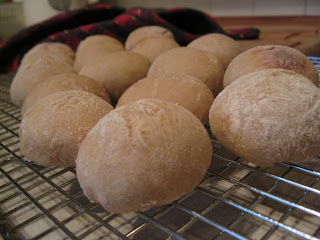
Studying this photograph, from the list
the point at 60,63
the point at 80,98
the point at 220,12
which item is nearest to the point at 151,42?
the point at 60,63

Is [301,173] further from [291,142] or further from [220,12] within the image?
[220,12]

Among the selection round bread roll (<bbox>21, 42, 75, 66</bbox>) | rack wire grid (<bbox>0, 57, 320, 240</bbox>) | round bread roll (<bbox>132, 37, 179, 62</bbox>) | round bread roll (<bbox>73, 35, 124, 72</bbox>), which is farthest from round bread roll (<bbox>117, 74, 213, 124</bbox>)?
round bread roll (<bbox>21, 42, 75, 66</bbox>)

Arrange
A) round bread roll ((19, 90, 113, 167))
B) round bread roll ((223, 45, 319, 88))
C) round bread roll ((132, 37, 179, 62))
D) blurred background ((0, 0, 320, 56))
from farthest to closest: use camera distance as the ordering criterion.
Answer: blurred background ((0, 0, 320, 56))
round bread roll ((132, 37, 179, 62))
round bread roll ((223, 45, 319, 88))
round bread roll ((19, 90, 113, 167))

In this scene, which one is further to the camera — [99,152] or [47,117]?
[47,117]

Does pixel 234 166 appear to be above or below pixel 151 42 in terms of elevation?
below

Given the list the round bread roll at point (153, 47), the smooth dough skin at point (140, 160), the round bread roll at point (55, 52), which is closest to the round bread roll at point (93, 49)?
the round bread roll at point (55, 52)

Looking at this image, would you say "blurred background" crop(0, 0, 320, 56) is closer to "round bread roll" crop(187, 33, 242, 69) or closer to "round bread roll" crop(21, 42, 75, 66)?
"round bread roll" crop(187, 33, 242, 69)

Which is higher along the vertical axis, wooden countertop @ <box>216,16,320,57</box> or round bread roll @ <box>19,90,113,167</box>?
round bread roll @ <box>19,90,113,167</box>
